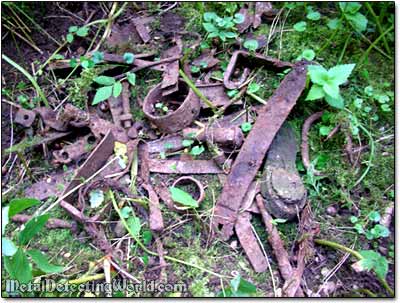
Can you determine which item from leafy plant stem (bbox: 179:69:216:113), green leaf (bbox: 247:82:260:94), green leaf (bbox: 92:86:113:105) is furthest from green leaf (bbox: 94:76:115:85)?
green leaf (bbox: 247:82:260:94)

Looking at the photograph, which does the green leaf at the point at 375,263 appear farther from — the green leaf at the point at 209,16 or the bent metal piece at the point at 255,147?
the green leaf at the point at 209,16

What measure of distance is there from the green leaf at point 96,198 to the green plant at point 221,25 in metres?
0.78

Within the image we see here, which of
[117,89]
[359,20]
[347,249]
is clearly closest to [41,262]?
[117,89]

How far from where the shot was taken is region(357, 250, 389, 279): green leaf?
157 centimetres

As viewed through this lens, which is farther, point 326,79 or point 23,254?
point 326,79

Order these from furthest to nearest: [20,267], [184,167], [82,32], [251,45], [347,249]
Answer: [82,32]
[251,45]
[184,167]
[347,249]
[20,267]

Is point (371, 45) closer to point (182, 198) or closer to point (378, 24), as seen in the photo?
point (378, 24)

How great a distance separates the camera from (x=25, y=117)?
200cm

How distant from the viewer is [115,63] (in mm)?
2088

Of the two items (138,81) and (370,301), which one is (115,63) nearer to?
(138,81)

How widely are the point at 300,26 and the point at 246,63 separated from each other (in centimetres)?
28

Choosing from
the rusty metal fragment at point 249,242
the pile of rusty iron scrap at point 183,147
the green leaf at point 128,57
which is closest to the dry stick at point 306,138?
the pile of rusty iron scrap at point 183,147

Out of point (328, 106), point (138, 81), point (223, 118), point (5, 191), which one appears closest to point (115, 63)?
point (138, 81)

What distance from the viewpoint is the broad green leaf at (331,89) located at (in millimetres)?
1698
